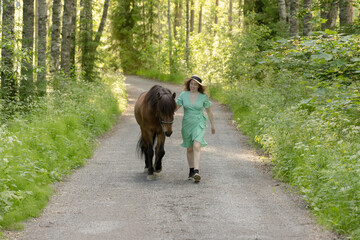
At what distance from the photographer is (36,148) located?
33.1 feet

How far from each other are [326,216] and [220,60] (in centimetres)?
2117

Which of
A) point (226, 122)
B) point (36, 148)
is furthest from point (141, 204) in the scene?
point (226, 122)

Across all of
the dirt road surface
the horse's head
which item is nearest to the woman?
the horse's head

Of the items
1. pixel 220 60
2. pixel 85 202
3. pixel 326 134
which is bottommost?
pixel 85 202

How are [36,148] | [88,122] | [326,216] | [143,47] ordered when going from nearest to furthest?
1. [326,216]
2. [36,148]
3. [88,122]
4. [143,47]

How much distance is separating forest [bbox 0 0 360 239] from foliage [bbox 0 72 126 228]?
3 centimetres

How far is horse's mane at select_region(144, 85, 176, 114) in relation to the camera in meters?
8.82

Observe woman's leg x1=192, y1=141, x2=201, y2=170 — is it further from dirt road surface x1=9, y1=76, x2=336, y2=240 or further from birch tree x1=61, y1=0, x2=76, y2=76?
birch tree x1=61, y1=0, x2=76, y2=76

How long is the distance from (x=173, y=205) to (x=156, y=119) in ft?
8.07

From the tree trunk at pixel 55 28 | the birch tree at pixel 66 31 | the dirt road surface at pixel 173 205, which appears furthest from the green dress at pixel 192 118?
the birch tree at pixel 66 31

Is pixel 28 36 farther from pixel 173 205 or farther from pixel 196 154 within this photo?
pixel 173 205

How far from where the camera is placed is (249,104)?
1772cm

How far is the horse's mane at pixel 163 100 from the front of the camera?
882 centimetres

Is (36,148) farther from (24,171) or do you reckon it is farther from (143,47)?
(143,47)
